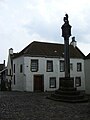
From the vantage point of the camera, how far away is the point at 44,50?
124 feet

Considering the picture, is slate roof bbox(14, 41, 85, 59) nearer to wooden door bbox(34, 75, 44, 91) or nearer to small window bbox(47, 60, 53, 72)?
small window bbox(47, 60, 53, 72)

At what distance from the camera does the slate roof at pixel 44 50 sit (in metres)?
35.6

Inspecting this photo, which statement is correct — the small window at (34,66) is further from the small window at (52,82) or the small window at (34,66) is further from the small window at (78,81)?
the small window at (78,81)

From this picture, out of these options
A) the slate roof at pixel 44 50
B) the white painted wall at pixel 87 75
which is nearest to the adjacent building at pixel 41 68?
the slate roof at pixel 44 50

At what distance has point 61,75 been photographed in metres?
38.0

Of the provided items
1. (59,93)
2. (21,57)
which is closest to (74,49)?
(21,57)

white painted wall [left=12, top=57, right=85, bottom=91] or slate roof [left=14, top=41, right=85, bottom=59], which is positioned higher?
slate roof [left=14, top=41, right=85, bottom=59]

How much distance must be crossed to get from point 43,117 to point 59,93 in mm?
9080

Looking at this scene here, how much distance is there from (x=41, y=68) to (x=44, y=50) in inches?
139

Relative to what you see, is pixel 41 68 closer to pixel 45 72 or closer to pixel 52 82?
pixel 45 72

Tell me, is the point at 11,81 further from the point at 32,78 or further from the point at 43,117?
the point at 43,117

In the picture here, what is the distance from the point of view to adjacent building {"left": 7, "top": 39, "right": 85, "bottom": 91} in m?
34.9

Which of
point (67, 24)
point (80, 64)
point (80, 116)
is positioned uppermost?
point (67, 24)

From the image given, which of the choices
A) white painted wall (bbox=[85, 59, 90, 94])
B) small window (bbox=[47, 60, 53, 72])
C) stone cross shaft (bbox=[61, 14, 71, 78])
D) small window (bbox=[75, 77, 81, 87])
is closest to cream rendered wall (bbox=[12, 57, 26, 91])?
small window (bbox=[47, 60, 53, 72])
